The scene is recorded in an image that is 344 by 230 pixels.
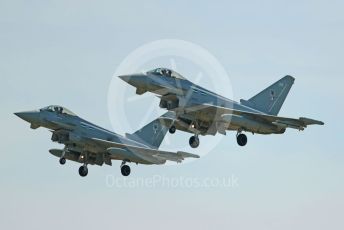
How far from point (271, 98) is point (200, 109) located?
16.9 feet

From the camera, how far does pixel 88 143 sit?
77562 mm

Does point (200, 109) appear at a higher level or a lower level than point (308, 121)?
higher

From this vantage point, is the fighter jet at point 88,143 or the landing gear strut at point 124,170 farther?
the landing gear strut at point 124,170

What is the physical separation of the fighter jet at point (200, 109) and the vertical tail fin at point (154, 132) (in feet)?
18.8

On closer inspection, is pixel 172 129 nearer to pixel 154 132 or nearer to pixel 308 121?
pixel 154 132

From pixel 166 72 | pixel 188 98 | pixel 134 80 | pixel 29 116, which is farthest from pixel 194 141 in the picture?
pixel 29 116

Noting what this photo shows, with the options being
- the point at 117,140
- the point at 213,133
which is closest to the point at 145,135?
the point at 117,140

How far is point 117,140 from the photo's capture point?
257 ft

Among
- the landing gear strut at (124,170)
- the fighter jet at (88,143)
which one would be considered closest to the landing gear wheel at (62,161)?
the fighter jet at (88,143)

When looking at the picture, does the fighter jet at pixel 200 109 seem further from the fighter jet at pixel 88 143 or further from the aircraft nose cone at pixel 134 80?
the fighter jet at pixel 88 143

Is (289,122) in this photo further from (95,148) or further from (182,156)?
(95,148)

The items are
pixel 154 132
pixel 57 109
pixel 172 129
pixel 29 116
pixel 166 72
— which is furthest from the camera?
pixel 154 132

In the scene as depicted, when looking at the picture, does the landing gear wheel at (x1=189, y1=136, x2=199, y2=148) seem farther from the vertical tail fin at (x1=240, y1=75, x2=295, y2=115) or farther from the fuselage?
the vertical tail fin at (x1=240, y1=75, x2=295, y2=115)

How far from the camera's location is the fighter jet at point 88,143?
76812 millimetres
